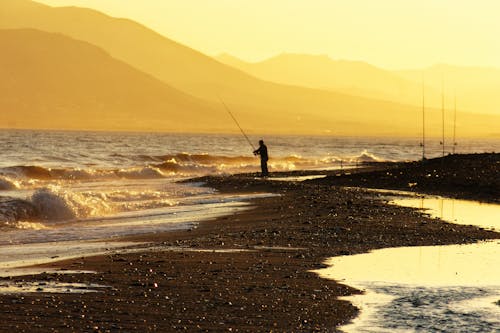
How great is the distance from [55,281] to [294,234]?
6901mm

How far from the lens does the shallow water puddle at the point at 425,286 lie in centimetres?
1082

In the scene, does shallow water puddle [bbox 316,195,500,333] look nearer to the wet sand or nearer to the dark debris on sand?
the wet sand

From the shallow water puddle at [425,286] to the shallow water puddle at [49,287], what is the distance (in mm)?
3372

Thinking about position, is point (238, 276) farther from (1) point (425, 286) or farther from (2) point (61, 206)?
(2) point (61, 206)

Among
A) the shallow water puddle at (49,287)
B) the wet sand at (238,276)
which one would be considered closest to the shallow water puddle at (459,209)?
the wet sand at (238,276)

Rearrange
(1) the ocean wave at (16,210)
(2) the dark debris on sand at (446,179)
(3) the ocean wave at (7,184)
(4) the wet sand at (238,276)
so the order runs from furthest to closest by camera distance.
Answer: (3) the ocean wave at (7,184), (2) the dark debris on sand at (446,179), (1) the ocean wave at (16,210), (4) the wet sand at (238,276)

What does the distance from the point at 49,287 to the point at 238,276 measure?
2.69m

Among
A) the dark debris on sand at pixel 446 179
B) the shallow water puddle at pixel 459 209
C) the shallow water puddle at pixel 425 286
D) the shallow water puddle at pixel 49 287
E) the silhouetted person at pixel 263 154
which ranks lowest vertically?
the shallow water puddle at pixel 425 286

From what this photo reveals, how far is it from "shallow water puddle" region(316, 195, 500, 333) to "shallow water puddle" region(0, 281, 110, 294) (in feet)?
11.1

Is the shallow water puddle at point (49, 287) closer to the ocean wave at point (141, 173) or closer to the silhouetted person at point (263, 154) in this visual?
the silhouetted person at point (263, 154)

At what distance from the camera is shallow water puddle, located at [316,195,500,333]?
10.8m

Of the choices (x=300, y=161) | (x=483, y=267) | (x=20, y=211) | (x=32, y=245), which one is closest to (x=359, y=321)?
(x=483, y=267)

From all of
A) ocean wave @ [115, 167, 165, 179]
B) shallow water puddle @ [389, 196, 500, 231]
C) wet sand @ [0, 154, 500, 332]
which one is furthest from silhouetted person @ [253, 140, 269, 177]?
wet sand @ [0, 154, 500, 332]

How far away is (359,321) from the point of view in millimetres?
10945
